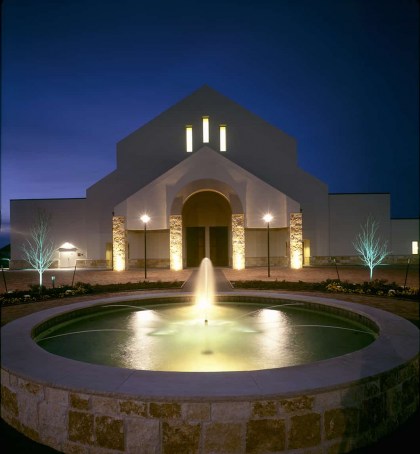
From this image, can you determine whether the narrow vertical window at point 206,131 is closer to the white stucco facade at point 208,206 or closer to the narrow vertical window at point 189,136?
the white stucco facade at point 208,206

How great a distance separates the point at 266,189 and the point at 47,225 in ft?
58.1

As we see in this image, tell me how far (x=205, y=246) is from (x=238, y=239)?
14.8 feet

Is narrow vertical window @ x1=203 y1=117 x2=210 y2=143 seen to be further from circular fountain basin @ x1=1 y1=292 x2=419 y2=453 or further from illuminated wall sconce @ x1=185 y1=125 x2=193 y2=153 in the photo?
circular fountain basin @ x1=1 y1=292 x2=419 y2=453

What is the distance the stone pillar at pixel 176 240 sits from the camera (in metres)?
26.0

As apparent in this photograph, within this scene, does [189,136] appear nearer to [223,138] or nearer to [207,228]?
[223,138]

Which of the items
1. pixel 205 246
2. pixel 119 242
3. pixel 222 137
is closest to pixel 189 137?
pixel 222 137

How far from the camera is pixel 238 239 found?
84.8 feet

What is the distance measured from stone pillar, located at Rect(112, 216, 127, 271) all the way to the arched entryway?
4.96m

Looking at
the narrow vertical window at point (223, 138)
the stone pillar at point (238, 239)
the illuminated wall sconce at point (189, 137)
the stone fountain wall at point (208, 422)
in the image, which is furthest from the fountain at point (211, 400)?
the narrow vertical window at point (223, 138)

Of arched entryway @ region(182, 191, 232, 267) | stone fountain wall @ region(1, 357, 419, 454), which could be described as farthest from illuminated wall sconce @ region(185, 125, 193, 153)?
stone fountain wall @ region(1, 357, 419, 454)

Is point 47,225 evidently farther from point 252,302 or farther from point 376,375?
point 376,375

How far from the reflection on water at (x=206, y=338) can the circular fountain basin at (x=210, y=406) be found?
6.15ft

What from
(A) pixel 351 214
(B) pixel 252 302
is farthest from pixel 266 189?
(B) pixel 252 302

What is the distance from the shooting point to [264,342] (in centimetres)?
806
